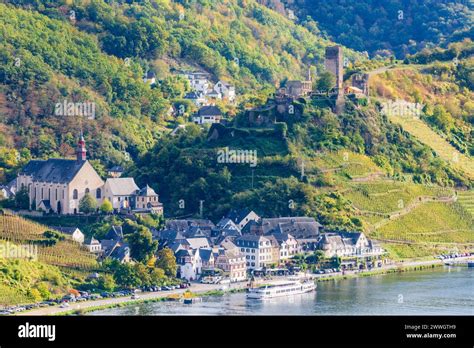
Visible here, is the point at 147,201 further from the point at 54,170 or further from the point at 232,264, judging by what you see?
the point at 232,264

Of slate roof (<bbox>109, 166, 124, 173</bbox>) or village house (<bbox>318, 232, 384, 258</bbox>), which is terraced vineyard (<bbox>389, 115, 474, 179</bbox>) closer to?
village house (<bbox>318, 232, 384, 258</bbox>)

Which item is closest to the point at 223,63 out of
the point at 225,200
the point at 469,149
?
the point at 469,149

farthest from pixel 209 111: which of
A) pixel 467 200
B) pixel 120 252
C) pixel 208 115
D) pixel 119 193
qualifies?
pixel 120 252

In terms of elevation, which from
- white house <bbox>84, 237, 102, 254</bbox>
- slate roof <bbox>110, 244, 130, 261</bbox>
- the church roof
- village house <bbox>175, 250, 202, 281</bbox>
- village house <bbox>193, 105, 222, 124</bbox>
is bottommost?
village house <bbox>175, 250, 202, 281</bbox>

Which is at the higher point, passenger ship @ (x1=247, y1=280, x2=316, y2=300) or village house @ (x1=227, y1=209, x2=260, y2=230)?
village house @ (x1=227, y1=209, x2=260, y2=230)

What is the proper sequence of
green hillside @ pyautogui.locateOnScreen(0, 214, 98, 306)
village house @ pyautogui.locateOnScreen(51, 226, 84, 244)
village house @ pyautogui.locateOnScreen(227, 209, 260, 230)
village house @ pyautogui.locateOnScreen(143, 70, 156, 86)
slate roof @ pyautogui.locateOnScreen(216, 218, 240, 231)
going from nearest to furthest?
green hillside @ pyautogui.locateOnScreen(0, 214, 98, 306) → village house @ pyautogui.locateOnScreen(51, 226, 84, 244) → slate roof @ pyautogui.locateOnScreen(216, 218, 240, 231) → village house @ pyautogui.locateOnScreen(227, 209, 260, 230) → village house @ pyautogui.locateOnScreen(143, 70, 156, 86)

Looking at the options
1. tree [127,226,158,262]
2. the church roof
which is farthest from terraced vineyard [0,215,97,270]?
the church roof

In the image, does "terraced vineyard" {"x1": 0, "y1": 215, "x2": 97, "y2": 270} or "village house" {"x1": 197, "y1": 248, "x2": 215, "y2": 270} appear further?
"village house" {"x1": 197, "y1": 248, "x2": 215, "y2": 270}

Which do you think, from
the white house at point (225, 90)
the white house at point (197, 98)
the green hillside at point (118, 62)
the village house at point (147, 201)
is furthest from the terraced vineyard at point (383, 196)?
the white house at point (225, 90)

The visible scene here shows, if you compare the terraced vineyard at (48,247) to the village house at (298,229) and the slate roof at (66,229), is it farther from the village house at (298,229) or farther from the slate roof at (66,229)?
the village house at (298,229)
